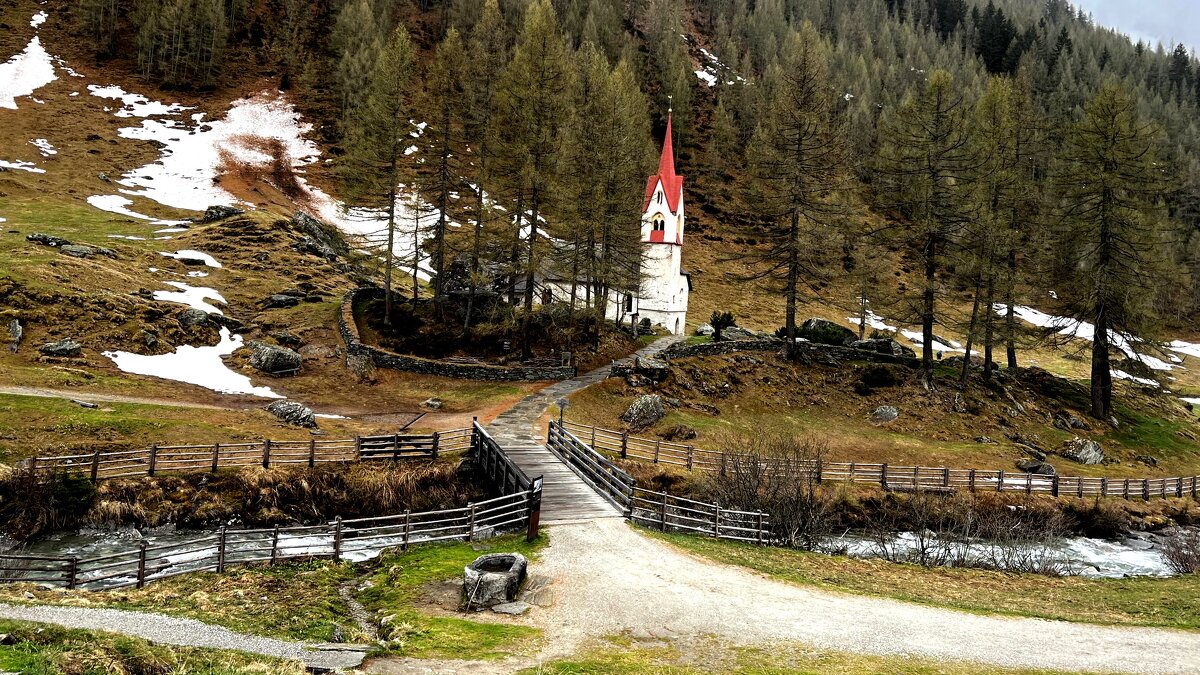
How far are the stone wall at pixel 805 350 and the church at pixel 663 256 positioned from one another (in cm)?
1232

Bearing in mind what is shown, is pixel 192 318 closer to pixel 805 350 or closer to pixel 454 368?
pixel 454 368

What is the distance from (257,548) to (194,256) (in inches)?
1417

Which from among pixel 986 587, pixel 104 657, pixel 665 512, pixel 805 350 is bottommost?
pixel 986 587

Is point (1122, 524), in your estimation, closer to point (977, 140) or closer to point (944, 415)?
point (944, 415)

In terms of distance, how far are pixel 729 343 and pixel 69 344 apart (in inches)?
1305

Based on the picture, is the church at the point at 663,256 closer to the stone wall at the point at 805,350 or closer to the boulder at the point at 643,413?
the stone wall at the point at 805,350

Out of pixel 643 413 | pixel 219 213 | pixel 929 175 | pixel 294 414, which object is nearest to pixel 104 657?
pixel 294 414

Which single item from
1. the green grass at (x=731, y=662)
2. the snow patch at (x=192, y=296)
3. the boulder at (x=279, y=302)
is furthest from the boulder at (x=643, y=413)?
the snow patch at (x=192, y=296)

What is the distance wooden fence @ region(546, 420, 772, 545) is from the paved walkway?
0.46 metres

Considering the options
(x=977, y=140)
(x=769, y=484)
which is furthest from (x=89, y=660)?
(x=977, y=140)

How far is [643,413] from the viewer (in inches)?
1237

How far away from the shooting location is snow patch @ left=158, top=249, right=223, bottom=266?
147 feet

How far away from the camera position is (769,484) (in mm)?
21047

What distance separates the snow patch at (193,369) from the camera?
30031mm
